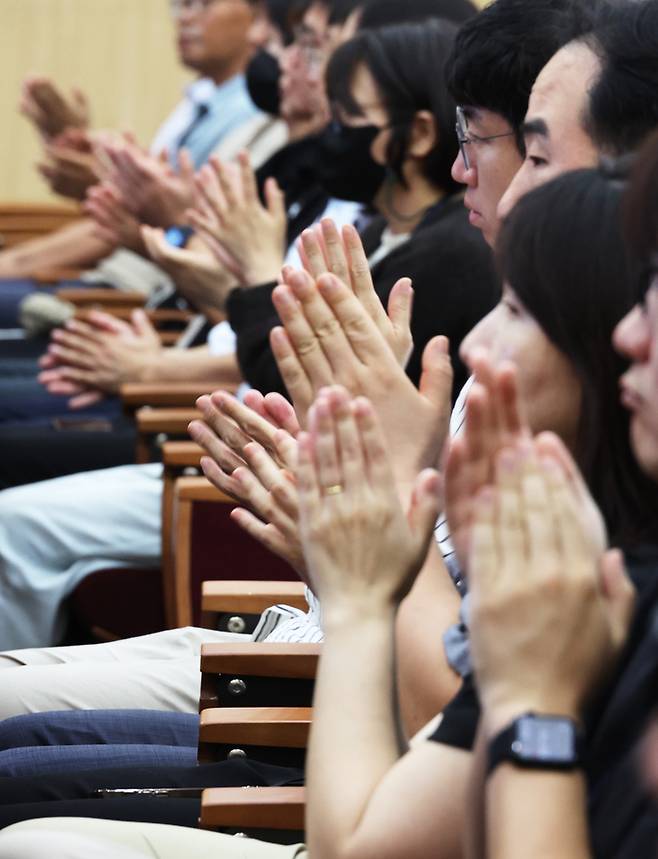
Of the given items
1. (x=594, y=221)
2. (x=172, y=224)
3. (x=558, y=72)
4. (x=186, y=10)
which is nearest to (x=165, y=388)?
(x=172, y=224)

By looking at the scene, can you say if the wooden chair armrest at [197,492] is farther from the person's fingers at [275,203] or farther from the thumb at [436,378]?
the thumb at [436,378]

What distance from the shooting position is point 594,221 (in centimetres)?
118

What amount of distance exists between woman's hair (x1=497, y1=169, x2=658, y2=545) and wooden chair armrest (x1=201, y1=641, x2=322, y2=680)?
468 mm

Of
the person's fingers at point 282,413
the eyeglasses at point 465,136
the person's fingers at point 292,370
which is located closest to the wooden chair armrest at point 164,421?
the eyeglasses at point 465,136

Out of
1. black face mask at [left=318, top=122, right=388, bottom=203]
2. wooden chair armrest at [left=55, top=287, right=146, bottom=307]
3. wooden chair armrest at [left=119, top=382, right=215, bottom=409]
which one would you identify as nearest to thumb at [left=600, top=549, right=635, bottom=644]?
black face mask at [left=318, top=122, right=388, bottom=203]

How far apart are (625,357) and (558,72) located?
55 centimetres

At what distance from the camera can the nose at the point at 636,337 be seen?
3.38ft

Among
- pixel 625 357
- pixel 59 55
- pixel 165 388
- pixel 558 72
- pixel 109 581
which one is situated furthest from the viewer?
pixel 59 55

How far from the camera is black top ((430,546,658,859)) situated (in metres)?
0.92

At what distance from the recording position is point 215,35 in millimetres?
4645

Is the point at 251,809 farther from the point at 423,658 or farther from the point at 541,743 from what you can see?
the point at 541,743

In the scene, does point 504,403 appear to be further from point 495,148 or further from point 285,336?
point 495,148

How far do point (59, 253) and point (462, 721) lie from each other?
363 cm

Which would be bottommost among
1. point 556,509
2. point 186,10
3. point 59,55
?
point 59,55
